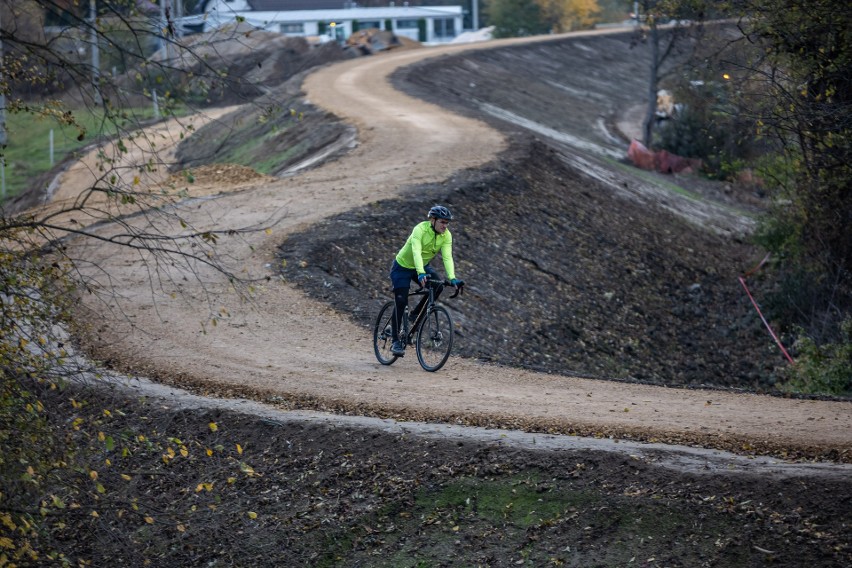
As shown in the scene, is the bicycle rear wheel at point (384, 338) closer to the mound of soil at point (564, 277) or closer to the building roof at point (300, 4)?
the mound of soil at point (564, 277)

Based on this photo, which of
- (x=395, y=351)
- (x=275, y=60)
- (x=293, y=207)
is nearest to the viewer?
(x=395, y=351)

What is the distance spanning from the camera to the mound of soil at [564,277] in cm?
1803

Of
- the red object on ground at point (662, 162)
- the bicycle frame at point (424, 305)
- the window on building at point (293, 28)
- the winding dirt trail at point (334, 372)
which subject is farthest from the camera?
the window on building at point (293, 28)

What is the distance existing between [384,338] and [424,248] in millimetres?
1560

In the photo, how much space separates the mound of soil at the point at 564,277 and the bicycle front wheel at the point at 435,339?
1.66 m

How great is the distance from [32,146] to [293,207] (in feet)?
97.1

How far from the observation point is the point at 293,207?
22141mm

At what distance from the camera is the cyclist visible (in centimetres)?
1245

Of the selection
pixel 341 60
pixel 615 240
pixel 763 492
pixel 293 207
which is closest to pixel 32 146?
pixel 341 60

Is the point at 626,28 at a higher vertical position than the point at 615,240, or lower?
higher

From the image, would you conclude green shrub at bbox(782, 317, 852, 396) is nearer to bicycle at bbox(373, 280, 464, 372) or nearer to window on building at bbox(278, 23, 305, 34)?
bicycle at bbox(373, 280, 464, 372)

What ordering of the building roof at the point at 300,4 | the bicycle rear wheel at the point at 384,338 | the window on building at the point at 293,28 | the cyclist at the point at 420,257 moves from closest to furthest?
the cyclist at the point at 420,257 → the bicycle rear wheel at the point at 384,338 → the building roof at the point at 300,4 → the window on building at the point at 293,28

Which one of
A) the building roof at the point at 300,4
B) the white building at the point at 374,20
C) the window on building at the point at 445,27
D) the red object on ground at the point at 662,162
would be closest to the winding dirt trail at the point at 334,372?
the red object on ground at the point at 662,162

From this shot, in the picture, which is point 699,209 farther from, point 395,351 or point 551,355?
point 395,351
